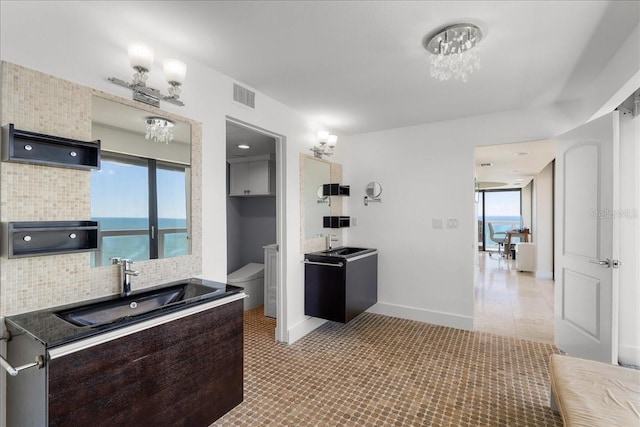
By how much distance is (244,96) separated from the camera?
2648 mm

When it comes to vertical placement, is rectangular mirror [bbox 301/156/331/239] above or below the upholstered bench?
above

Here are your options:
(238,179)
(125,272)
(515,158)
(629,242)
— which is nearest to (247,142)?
(238,179)

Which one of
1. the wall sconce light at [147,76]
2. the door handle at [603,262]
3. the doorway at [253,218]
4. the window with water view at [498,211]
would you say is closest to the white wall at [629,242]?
the door handle at [603,262]

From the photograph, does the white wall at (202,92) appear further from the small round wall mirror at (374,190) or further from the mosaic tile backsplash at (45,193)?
the small round wall mirror at (374,190)

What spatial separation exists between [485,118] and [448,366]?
2.63m

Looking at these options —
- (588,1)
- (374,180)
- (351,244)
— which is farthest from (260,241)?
(588,1)

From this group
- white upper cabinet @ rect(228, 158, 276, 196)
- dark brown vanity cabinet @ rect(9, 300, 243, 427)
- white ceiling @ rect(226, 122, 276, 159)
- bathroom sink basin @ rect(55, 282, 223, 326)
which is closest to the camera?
dark brown vanity cabinet @ rect(9, 300, 243, 427)

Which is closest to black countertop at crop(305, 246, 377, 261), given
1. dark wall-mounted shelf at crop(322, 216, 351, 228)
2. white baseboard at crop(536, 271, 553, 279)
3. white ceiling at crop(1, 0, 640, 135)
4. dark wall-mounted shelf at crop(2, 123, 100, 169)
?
dark wall-mounted shelf at crop(322, 216, 351, 228)

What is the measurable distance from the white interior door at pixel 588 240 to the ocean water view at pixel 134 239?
3155mm

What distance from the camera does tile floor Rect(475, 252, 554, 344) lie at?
138 inches

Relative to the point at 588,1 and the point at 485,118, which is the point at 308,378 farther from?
the point at 485,118

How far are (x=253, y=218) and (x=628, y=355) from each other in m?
4.68

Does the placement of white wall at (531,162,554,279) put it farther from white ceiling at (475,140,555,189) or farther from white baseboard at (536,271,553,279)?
white ceiling at (475,140,555,189)

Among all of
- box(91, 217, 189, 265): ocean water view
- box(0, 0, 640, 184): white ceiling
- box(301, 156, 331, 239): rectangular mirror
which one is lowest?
box(91, 217, 189, 265): ocean water view
